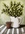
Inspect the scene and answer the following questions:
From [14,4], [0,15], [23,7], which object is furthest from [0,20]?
[23,7]

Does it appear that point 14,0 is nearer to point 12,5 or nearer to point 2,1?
point 12,5

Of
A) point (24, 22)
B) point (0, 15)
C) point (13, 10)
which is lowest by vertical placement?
point (24, 22)

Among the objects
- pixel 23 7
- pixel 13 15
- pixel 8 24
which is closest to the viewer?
pixel 8 24

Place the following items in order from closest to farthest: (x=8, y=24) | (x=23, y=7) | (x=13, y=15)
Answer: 1. (x=8, y=24)
2. (x=13, y=15)
3. (x=23, y=7)

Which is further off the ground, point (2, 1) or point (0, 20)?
point (2, 1)

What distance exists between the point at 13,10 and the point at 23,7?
25 centimetres

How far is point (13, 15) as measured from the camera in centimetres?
167

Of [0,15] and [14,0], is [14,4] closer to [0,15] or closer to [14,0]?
[14,0]

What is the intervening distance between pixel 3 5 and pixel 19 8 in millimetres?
370

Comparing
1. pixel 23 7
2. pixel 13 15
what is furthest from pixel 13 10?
pixel 23 7

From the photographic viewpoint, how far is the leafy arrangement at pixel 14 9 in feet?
5.53

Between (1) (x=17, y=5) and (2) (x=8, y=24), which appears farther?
(1) (x=17, y=5)

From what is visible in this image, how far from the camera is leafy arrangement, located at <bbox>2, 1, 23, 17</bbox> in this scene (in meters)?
1.69

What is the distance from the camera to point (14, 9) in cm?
169
